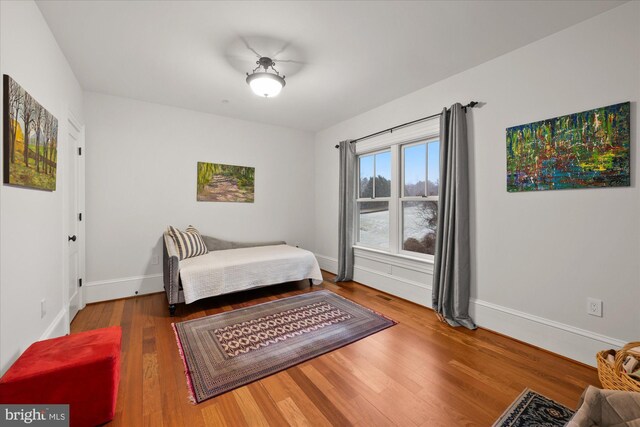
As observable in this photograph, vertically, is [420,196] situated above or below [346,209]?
above

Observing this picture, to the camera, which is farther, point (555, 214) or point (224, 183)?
point (224, 183)

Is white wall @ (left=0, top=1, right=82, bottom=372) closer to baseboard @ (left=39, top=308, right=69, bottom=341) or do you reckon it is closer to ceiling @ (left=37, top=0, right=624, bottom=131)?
baseboard @ (left=39, top=308, right=69, bottom=341)

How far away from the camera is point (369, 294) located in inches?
148

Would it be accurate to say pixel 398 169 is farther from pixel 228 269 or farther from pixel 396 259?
pixel 228 269

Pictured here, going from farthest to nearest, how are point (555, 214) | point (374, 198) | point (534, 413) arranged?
point (374, 198) → point (555, 214) → point (534, 413)

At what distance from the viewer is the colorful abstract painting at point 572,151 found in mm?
1941

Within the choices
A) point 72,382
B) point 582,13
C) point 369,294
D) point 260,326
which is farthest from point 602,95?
point 72,382

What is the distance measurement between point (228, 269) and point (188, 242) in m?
0.72

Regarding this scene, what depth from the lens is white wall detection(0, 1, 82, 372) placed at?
5.00ft

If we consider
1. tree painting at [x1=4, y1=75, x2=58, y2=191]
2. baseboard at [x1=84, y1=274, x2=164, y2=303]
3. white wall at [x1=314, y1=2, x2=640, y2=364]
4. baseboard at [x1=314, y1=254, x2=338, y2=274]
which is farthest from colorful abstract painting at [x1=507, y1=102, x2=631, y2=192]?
baseboard at [x1=84, y1=274, x2=164, y2=303]

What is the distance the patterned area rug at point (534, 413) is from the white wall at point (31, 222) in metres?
2.84

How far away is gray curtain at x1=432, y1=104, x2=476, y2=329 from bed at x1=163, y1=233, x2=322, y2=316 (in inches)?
72.5

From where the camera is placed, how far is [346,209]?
430 centimetres

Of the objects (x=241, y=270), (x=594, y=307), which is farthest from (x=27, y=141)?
(x=594, y=307)
